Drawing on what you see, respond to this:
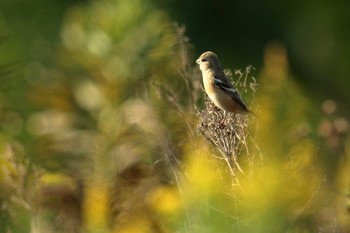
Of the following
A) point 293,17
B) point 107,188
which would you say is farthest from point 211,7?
point 107,188

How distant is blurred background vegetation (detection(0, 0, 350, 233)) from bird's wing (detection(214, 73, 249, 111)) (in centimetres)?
9

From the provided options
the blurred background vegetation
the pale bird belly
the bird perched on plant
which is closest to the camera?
the blurred background vegetation

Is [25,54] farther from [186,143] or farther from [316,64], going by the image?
[186,143]

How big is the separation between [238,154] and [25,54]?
367 inches

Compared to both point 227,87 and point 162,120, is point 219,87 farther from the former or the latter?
point 162,120

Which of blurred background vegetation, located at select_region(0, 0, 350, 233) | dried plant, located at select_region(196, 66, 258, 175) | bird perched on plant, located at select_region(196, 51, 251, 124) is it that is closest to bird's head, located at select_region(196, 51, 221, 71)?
bird perched on plant, located at select_region(196, 51, 251, 124)

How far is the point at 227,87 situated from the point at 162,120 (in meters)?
0.75

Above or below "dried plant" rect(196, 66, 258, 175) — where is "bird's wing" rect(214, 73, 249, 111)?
below

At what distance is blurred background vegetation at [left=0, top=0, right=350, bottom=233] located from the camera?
6070 millimetres

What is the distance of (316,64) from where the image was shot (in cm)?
1920

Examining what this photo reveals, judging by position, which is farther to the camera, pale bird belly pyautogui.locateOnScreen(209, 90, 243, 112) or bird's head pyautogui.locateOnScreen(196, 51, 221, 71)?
bird's head pyautogui.locateOnScreen(196, 51, 221, 71)

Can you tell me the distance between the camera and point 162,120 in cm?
919

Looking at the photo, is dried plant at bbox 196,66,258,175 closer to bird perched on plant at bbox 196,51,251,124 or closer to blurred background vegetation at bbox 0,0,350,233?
blurred background vegetation at bbox 0,0,350,233

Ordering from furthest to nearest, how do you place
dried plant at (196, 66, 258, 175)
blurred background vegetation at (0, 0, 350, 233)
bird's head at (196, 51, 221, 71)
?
bird's head at (196, 51, 221, 71)
dried plant at (196, 66, 258, 175)
blurred background vegetation at (0, 0, 350, 233)
